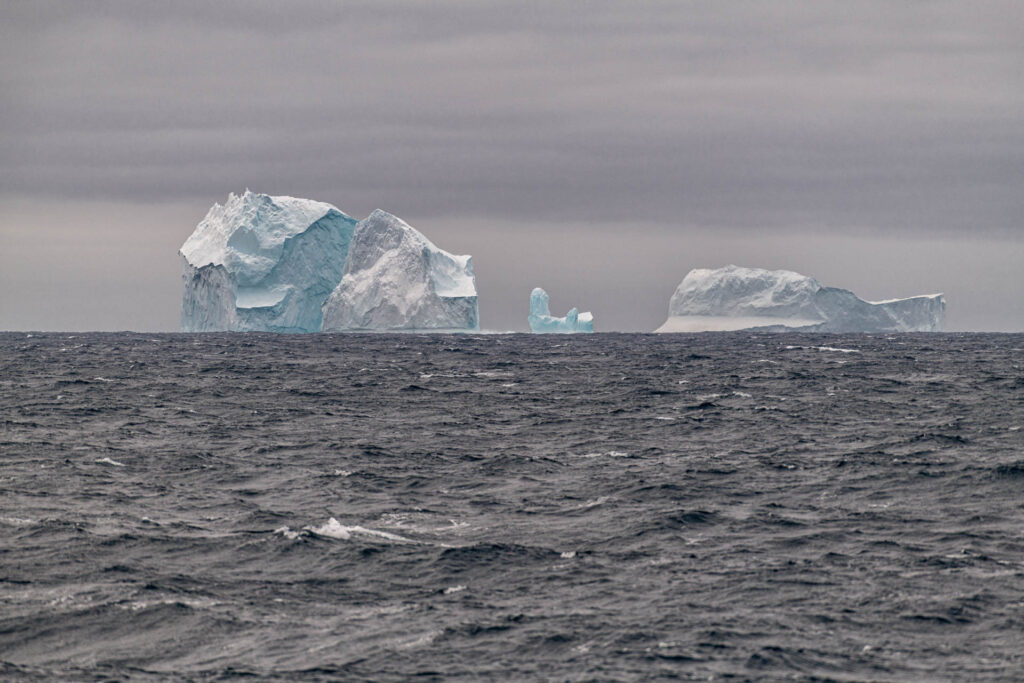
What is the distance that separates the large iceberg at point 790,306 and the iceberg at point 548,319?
16.1 m

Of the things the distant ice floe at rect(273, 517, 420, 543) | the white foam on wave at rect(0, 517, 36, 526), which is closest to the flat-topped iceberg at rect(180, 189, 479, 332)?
the white foam on wave at rect(0, 517, 36, 526)

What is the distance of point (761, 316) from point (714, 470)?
116703mm

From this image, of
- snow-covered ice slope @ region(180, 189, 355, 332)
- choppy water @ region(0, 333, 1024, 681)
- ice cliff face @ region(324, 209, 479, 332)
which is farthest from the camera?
ice cliff face @ region(324, 209, 479, 332)

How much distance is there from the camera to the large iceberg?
434 feet

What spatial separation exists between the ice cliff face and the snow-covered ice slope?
2381 mm

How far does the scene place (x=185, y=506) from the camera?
18.1 meters

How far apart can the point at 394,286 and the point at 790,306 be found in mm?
47901

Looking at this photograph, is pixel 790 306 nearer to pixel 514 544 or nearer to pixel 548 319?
pixel 548 319

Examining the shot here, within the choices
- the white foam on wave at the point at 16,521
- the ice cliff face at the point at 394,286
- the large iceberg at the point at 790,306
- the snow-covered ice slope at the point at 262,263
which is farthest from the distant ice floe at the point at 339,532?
the large iceberg at the point at 790,306

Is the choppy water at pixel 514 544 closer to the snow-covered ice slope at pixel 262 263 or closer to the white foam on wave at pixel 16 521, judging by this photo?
the white foam on wave at pixel 16 521

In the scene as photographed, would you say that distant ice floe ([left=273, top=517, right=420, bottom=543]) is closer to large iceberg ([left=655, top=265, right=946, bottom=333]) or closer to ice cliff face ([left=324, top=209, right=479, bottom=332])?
ice cliff face ([left=324, top=209, right=479, bottom=332])

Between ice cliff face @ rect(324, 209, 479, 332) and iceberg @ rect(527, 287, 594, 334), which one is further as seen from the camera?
iceberg @ rect(527, 287, 594, 334)

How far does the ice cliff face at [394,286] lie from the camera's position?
109m

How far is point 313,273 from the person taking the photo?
109 m
